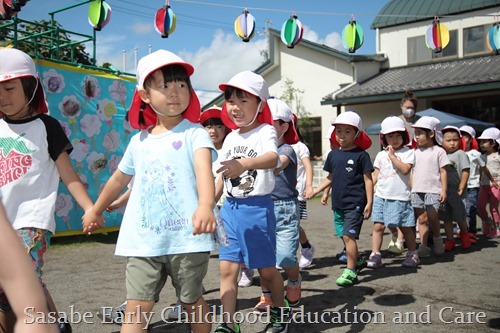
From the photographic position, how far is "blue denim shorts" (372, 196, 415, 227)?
5.62m

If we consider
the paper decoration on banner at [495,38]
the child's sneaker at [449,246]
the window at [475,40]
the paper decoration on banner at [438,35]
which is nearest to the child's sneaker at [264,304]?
the child's sneaker at [449,246]

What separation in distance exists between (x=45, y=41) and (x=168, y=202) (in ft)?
25.5

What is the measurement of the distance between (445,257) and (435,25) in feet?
18.0

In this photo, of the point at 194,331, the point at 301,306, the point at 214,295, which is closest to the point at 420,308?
the point at 301,306

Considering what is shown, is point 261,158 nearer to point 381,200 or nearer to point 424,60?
point 381,200

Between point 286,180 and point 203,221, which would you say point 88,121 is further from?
point 203,221

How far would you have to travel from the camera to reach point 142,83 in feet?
8.68

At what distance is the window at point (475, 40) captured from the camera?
1677 centimetres

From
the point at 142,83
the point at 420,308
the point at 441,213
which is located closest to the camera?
the point at 142,83

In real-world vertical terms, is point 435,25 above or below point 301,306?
above

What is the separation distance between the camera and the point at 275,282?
3.38m

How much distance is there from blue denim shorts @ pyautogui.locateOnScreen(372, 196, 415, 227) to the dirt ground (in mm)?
529

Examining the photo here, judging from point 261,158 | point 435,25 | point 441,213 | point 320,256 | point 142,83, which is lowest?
point 320,256

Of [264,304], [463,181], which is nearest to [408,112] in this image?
[463,181]
